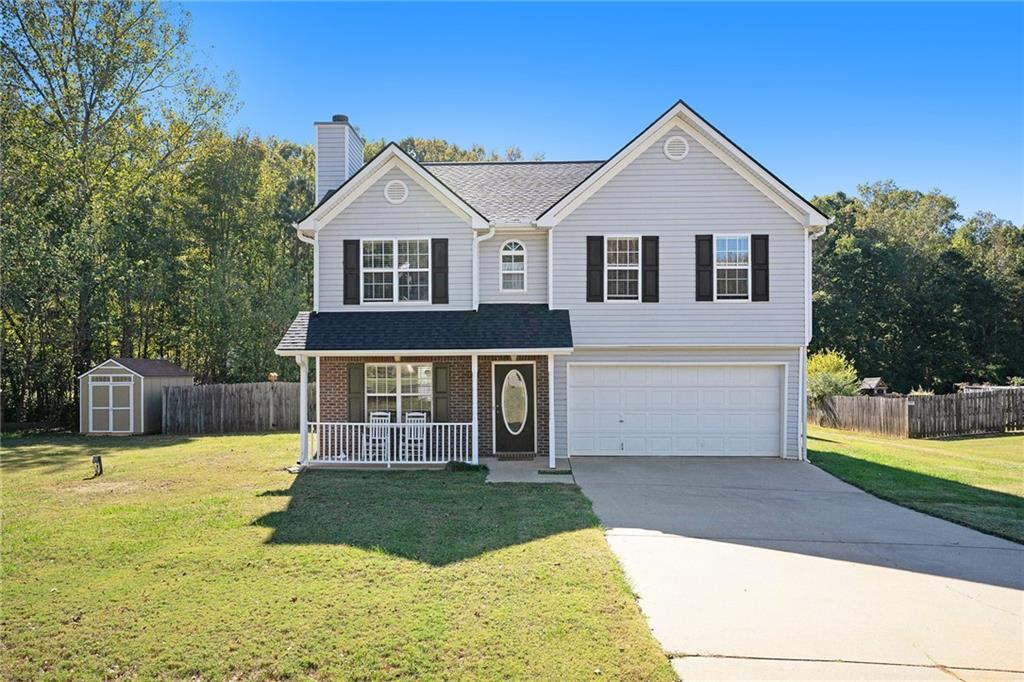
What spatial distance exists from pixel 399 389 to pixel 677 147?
29.9ft

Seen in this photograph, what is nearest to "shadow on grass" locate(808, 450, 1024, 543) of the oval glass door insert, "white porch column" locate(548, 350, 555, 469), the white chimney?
"white porch column" locate(548, 350, 555, 469)

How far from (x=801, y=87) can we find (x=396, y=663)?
17577 millimetres

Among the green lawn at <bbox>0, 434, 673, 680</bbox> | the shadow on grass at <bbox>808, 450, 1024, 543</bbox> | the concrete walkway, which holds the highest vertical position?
the green lawn at <bbox>0, 434, 673, 680</bbox>

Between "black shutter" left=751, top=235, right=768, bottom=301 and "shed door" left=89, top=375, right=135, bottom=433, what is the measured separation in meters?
20.9

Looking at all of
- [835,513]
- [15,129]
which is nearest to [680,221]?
[835,513]

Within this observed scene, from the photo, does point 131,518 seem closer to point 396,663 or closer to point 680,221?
point 396,663

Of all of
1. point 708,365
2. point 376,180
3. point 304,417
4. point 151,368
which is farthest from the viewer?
point 151,368

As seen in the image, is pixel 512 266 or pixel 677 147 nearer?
pixel 677 147

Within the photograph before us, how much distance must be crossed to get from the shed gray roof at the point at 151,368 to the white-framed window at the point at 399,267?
1212 centimetres

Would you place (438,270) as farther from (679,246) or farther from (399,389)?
(679,246)

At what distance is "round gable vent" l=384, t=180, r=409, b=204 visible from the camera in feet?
52.3

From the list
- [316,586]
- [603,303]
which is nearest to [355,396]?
[603,303]

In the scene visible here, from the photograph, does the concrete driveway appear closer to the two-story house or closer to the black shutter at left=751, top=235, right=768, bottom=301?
the two-story house

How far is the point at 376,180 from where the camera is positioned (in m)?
15.9
